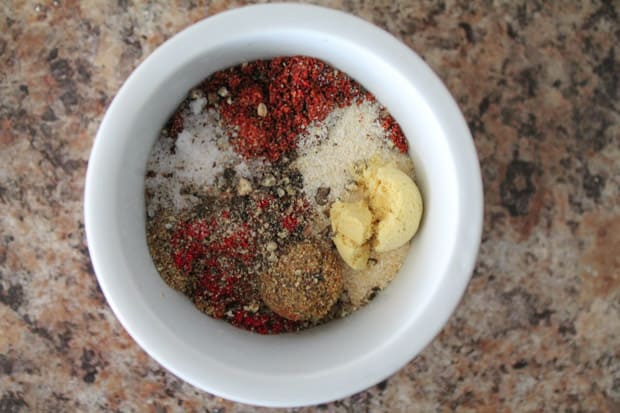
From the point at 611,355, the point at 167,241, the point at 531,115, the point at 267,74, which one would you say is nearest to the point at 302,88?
the point at 267,74

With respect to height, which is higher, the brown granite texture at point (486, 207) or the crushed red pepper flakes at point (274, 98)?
the crushed red pepper flakes at point (274, 98)

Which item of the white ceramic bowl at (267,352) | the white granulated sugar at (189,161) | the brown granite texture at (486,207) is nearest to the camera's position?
the white ceramic bowl at (267,352)

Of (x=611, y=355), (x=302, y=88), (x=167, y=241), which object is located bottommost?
(x=611, y=355)

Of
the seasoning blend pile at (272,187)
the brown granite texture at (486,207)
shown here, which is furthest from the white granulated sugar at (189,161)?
the brown granite texture at (486,207)

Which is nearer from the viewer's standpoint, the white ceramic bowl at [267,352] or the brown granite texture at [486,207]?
the white ceramic bowl at [267,352]

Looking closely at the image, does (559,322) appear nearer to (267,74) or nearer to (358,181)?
(358,181)

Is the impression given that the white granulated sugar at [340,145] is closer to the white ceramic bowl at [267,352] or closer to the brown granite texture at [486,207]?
the white ceramic bowl at [267,352]

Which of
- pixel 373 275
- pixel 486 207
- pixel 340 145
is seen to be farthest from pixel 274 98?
pixel 486 207
